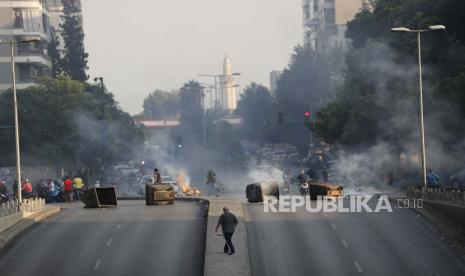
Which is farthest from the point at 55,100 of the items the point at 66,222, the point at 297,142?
the point at 297,142

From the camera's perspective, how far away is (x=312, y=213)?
137ft

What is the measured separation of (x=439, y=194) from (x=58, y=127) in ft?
168

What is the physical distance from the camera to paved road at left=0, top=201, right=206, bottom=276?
3159 centimetres

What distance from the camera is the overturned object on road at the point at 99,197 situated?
47469 mm

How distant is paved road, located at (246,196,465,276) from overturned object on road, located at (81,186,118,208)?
29.2ft

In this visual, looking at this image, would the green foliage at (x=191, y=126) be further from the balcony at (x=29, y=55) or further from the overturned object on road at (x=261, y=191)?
the overturned object on road at (x=261, y=191)

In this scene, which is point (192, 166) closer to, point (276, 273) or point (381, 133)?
point (381, 133)

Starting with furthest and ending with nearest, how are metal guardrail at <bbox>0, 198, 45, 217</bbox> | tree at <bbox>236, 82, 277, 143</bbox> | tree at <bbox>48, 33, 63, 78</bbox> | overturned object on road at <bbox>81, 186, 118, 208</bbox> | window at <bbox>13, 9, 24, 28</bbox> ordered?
tree at <bbox>236, 82, 277, 143</bbox>
tree at <bbox>48, 33, 63, 78</bbox>
window at <bbox>13, 9, 24, 28</bbox>
overturned object on road at <bbox>81, 186, 118, 208</bbox>
metal guardrail at <bbox>0, 198, 45, 217</bbox>

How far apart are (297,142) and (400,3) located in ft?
202

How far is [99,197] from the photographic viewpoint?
1882 inches

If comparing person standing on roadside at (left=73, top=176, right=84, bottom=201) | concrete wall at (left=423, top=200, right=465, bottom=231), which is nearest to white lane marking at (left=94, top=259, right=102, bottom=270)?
concrete wall at (left=423, top=200, right=465, bottom=231)

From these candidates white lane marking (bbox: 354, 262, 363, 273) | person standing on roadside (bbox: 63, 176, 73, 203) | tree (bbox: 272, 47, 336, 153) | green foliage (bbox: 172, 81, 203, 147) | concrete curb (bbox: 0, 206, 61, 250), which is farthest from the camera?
green foliage (bbox: 172, 81, 203, 147)

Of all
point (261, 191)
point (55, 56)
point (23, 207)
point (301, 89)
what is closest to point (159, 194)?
point (261, 191)

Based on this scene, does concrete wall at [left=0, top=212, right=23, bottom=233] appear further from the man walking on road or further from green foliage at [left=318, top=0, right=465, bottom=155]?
green foliage at [left=318, top=0, right=465, bottom=155]
